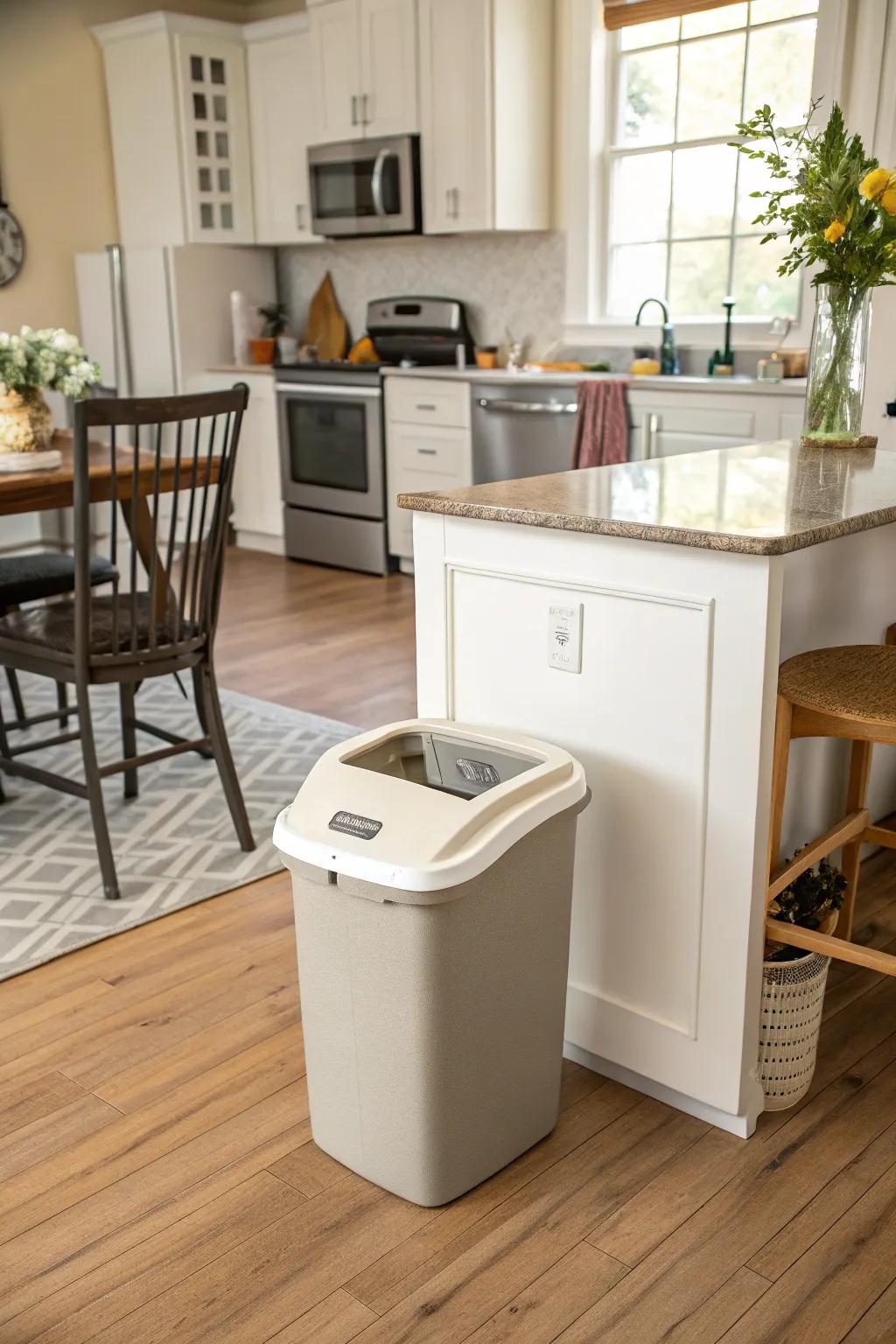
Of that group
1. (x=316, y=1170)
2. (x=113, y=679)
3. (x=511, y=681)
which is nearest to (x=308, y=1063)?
(x=316, y=1170)

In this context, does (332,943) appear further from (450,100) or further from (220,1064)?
(450,100)

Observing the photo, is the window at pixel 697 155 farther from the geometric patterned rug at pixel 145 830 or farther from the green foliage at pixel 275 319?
the geometric patterned rug at pixel 145 830

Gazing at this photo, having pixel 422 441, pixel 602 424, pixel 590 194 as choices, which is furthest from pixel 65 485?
pixel 590 194

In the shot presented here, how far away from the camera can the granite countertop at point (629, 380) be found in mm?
4184

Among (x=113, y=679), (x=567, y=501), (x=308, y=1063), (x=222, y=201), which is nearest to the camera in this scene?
(x=308, y=1063)

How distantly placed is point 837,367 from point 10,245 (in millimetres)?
4789

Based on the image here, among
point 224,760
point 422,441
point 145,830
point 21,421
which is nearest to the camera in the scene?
point 224,760

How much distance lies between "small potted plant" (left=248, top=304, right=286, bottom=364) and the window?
1.91m

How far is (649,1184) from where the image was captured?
172cm

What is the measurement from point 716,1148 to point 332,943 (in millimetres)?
688

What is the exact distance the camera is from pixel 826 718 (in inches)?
71.4

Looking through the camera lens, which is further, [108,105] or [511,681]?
[108,105]

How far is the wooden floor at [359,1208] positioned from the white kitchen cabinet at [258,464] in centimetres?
413

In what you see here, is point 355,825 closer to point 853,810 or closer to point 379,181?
point 853,810
